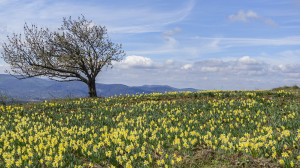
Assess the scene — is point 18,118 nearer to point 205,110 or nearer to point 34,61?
point 205,110

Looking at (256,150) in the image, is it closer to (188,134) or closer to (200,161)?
(200,161)

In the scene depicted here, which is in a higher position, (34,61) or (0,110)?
(34,61)

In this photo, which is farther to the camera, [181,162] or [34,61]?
[34,61]

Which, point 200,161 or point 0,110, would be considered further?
point 0,110

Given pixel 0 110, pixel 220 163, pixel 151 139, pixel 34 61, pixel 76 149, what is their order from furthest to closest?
pixel 34 61, pixel 0 110, pixel 151 139, pixel 76 149, pixel 220 163

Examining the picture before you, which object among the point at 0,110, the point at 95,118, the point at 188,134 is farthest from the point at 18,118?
the point at 188,134

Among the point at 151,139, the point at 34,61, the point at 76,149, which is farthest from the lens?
the point at 34,61

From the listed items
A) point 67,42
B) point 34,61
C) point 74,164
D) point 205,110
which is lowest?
point 74,164

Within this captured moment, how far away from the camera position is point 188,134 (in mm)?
8469

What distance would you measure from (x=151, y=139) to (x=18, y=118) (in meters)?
7.92

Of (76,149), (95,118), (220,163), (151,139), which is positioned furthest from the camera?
(95,118)

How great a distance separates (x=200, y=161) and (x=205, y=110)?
594 cm

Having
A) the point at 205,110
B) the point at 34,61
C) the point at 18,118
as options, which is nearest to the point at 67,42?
the point at 34,61

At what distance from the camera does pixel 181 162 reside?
6621 millimetres
